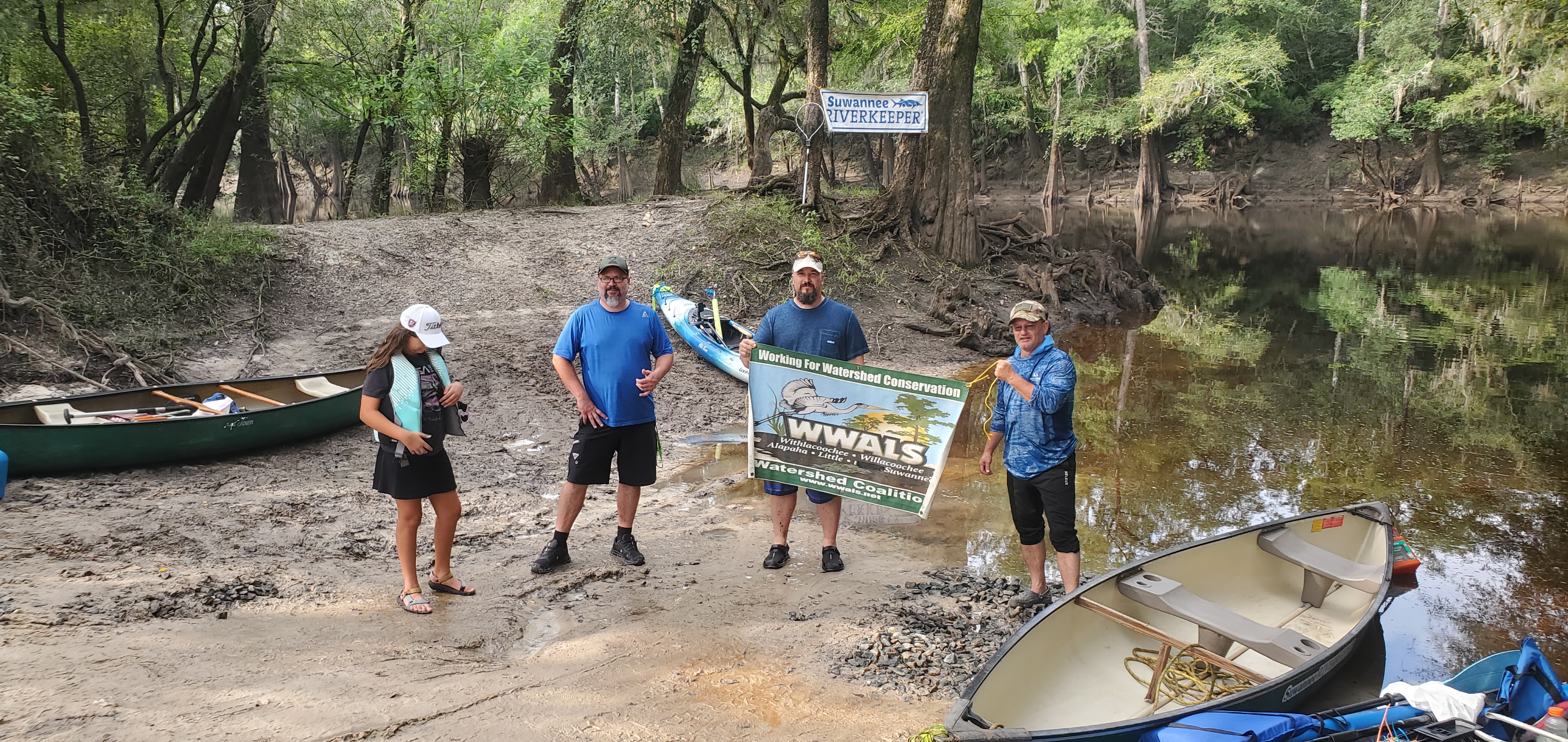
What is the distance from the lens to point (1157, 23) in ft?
141

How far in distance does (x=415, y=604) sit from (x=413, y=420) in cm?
120

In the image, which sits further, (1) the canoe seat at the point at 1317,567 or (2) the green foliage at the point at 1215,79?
(2) the green foliage at the point at 1215,79

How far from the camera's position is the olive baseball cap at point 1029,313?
536 centimetres

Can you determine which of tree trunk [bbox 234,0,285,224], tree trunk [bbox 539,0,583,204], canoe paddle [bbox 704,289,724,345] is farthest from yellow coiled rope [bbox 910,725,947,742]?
tree trunk [bbox 234,0,285,224]

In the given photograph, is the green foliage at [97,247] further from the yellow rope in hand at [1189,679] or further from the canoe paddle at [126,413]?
the yellow rope in hand at [1189,679]

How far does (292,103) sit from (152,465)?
62.9ft

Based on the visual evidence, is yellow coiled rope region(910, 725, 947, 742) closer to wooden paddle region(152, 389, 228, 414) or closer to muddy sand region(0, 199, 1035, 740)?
muddy sand region(0, 199, 1035, 740)

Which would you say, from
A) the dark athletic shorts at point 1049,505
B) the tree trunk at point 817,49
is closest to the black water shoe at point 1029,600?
the dark athletic shorts at point 1049,505

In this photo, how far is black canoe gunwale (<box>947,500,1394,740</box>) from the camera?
13.0 ft

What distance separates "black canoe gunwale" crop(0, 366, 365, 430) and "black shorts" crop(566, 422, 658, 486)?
92.0 inches

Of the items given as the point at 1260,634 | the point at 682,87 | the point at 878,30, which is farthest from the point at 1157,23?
the point at 1260,634

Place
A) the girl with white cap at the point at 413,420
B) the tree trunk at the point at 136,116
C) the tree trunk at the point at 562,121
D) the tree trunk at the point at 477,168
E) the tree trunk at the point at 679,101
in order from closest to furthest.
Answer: the girl with white cap at the point at 413,420
the tree trunk at the point at 136,116
the tree trunk at the point at 477,168
the tree trunk at the point at 562,121
the tree trunk at the point at 679,101

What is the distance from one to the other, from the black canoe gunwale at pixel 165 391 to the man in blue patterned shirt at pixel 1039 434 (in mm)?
4910

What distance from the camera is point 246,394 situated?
30.4ft
